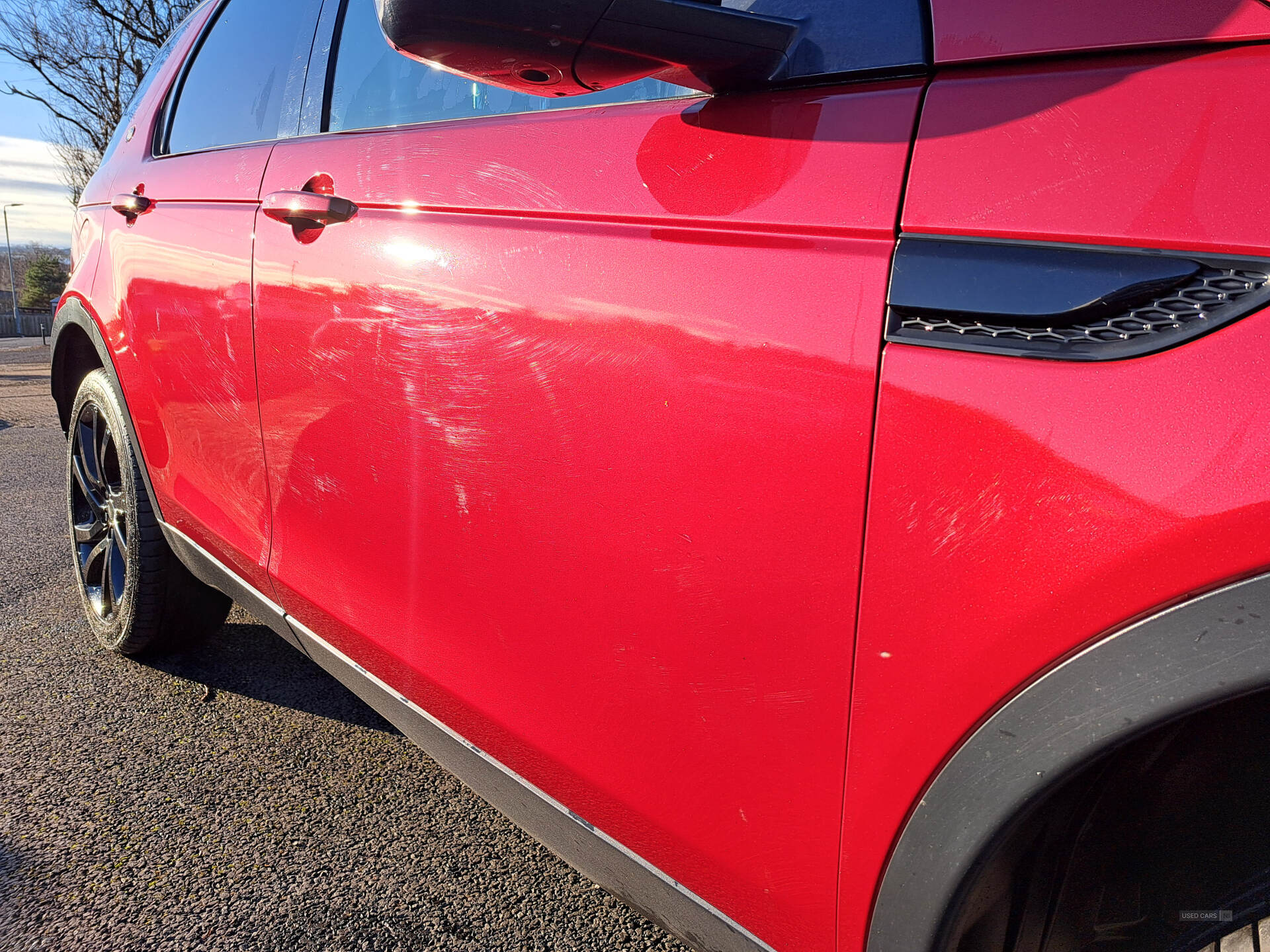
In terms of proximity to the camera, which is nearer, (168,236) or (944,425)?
(944,425)

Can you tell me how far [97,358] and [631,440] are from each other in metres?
2.69

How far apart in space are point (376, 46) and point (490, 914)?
175cm

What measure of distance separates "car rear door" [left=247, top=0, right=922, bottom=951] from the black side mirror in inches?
2.8

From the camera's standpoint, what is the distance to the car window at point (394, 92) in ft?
4.71

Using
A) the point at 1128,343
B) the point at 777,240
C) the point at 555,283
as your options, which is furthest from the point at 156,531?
the point at 1128,343

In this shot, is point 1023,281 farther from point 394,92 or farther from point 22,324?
point 22,324

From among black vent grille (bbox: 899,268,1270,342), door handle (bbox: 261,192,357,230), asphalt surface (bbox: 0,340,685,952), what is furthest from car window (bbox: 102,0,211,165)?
black vent grille (bbox: 899,268,1270,342)

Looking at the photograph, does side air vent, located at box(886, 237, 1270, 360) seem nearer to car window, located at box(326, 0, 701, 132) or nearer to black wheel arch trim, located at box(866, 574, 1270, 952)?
black wheel arch trim, located at box(866, 574, 1270, 952)

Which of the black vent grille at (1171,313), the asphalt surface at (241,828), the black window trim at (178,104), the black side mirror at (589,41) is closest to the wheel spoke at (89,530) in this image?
the asphalt surface at (241,828)

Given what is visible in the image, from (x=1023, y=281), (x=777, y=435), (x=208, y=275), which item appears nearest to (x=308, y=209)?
(x=208, y=275)

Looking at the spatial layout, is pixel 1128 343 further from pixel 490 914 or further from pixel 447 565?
pixel 490 914

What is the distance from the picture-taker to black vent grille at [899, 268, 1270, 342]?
72 cm

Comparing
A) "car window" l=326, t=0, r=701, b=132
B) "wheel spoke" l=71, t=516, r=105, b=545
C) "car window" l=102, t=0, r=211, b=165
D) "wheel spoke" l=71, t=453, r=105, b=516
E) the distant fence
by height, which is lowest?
the distant fence

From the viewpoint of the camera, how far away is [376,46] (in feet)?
6.05
